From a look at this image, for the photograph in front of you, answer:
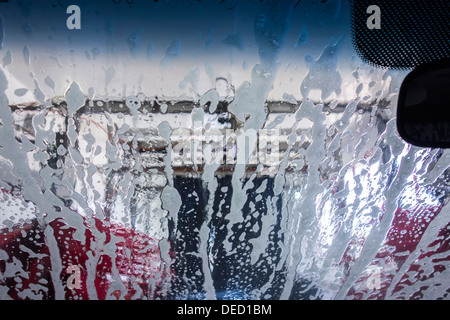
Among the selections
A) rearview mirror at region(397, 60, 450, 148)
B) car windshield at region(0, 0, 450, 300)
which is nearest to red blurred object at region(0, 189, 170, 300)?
car windshield at region(0, 0, 450, 300)

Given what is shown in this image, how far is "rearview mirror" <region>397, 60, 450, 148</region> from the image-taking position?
1.28 metres

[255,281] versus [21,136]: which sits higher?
[21,136]

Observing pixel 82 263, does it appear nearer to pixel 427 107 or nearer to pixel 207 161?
pixel 207 161

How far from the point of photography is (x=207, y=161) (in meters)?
1.58

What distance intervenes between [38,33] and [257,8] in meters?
0.91

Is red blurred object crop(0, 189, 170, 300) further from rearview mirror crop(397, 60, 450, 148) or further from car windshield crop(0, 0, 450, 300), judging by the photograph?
rearview mirror crop(397, 60, 450, 148)

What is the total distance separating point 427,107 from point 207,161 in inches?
36.9

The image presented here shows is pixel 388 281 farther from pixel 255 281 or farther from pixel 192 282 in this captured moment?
pixel 192 282

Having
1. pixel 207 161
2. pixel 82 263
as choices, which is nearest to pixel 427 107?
pixel 207 161

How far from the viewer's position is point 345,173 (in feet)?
5.27

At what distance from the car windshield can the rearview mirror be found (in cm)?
15

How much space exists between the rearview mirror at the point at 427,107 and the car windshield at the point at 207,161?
0.50ft
